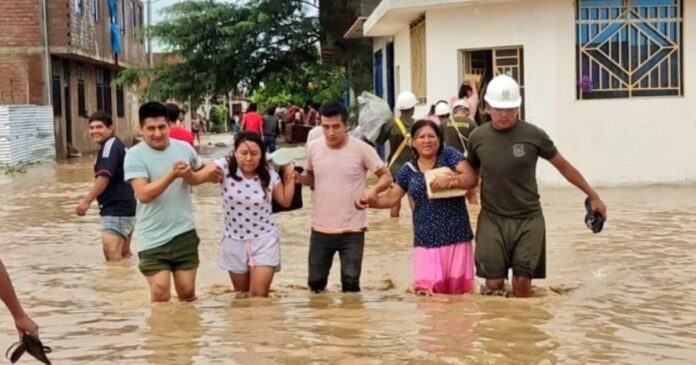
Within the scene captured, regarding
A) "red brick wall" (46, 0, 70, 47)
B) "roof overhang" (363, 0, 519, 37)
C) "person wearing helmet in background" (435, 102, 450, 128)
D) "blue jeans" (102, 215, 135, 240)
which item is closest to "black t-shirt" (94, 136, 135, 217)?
"blue jeans" (102, 215, 135, 240)

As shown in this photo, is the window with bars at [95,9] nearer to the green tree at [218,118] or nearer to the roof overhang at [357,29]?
the roof overhang at [357,29]

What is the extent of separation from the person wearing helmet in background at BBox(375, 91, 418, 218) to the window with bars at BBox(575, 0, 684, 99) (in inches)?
200

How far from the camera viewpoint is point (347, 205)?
7703mm

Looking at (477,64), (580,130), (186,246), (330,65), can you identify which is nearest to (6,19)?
(330,65)

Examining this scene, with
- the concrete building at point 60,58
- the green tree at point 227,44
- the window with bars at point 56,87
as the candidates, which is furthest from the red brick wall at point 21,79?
the green tree at point 227,44

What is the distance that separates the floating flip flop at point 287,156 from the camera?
769 centimetres

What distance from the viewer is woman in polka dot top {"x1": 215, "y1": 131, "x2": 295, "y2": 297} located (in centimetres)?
751

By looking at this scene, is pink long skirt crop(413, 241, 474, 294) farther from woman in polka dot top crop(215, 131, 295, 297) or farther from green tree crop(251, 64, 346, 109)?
green tree crop(251, 64, 346, 109)

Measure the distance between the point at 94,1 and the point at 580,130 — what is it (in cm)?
2369

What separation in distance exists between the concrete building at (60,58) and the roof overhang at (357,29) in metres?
9.02

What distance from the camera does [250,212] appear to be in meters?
7.52

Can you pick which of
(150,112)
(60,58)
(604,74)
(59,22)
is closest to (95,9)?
(60,58)

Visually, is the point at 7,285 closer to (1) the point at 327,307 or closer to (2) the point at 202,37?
(1) the point at 327,307

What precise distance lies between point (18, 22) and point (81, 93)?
604 cm
